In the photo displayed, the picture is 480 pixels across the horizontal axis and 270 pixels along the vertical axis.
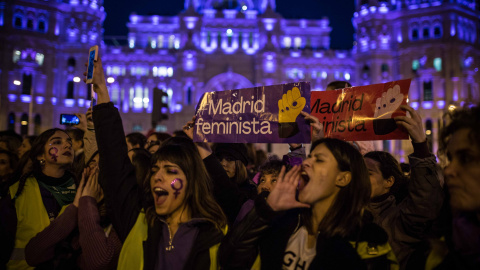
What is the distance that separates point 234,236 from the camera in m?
2.83

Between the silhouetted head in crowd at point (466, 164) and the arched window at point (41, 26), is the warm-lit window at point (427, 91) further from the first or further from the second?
the silhouetted head in crowd at point (466, 164)

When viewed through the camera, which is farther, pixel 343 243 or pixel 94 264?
pixel 94 264

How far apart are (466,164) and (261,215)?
1.35 m

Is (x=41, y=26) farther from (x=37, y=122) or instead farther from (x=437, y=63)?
(x=437, y=63)

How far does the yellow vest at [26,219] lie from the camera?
13.0 feet

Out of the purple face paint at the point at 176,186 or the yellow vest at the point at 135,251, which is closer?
the yellow vest at the point at 135,251

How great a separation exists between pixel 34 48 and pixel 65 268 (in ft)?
146

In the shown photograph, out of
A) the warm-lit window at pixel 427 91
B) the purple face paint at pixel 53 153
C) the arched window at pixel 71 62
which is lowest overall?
the purple face paint at pixel 53 153

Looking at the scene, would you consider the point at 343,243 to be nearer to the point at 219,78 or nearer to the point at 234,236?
the point at 234,236

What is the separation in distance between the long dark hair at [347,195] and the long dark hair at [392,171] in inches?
50.3

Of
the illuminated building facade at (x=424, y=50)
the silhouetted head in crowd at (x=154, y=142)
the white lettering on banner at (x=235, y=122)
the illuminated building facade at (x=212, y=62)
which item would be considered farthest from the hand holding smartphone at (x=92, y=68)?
the illuminated building facade at (x=212, y=62)

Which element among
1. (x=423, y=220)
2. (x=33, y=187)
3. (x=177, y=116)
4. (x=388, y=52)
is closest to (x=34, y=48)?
(x=177, y=116)

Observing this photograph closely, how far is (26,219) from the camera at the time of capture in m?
4.03

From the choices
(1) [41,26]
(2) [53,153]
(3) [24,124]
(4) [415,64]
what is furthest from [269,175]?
(1) [41,26]
